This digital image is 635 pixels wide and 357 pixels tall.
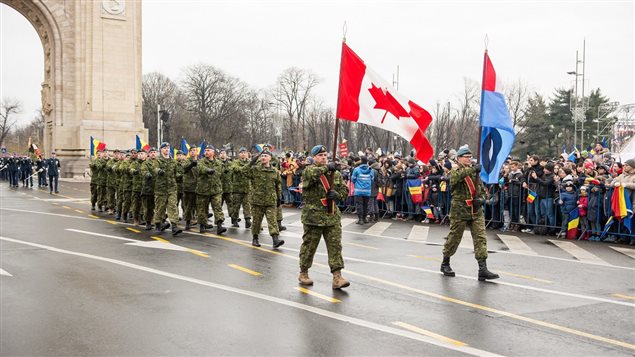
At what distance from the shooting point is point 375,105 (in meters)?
10.5

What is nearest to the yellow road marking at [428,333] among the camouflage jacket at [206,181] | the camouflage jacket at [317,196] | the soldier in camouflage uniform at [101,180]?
the camouflage jacket at [317,196]

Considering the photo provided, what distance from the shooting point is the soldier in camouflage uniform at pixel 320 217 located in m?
8.62

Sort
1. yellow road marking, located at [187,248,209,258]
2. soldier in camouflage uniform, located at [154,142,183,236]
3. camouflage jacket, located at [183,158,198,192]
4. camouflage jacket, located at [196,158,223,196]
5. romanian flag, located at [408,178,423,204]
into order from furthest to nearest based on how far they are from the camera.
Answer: romanian flag, located at [408,178,423,204]
camouflage jacket, located at [183,158,198,192]
camouflage jacket, located at [196,158,223,196]
soldier in camouflage uniform, located at [154,142,183,236]
yellow road marking, located at [187,248,209,258]

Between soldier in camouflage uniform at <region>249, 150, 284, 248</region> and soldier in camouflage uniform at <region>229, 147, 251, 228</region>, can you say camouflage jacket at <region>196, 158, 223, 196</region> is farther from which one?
soldier in camouflage uniform at <region>249, 150, 284, 248</region>

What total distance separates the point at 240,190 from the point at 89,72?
87.9ft

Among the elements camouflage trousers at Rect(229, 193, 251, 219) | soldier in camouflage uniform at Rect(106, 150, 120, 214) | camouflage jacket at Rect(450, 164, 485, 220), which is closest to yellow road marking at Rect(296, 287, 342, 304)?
camouflage jacket at Rect(450, 164, 485, 220)

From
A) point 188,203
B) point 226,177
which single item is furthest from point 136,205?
point 226,177

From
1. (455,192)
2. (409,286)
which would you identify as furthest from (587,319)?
(455,192)

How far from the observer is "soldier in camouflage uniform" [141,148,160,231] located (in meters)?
15.1

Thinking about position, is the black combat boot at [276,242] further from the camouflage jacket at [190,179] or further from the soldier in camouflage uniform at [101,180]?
the soldier in camouflage uniform at [101,180]

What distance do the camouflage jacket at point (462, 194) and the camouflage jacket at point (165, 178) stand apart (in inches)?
281

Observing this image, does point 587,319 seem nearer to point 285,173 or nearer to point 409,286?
point 409,286

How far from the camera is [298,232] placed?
15.2 metres

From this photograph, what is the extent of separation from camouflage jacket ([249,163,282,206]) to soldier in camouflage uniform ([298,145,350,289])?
3.35 metres
